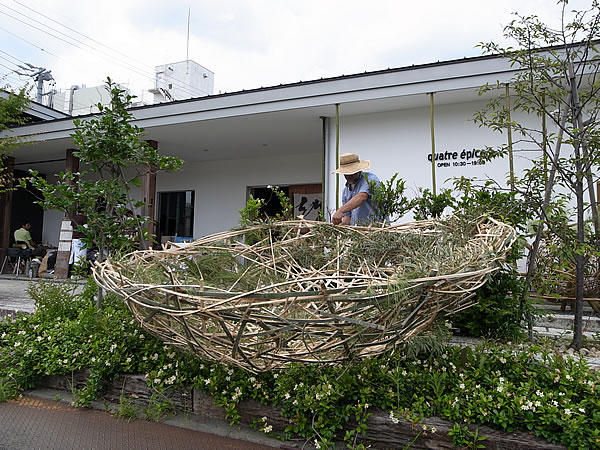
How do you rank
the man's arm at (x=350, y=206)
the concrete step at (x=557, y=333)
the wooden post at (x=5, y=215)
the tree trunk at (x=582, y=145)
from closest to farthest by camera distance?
the tree trunk at (x=582, y=145) < the concrete step at (x=557, y=333) < the man's arm at (x=350, y=206) < the wooden post at (x=5, y=215)

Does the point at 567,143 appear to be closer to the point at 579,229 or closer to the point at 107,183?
the point at 579,229

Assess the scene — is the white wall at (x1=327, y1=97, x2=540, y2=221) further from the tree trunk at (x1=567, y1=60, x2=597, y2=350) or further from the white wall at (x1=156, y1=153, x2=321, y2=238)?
the tree trunk at (x1=567, y1=60, x2=597, y2=350)

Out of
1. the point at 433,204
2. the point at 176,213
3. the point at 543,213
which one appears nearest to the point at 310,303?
the point at 543,213

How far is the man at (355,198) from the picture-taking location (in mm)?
4000

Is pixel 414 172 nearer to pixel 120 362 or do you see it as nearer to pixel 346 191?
pixel 346 191

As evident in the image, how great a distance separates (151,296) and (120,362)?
1.20 meters

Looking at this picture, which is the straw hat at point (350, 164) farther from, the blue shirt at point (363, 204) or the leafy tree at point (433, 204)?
the leafy tree at point (433, 204)

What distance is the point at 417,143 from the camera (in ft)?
23.4

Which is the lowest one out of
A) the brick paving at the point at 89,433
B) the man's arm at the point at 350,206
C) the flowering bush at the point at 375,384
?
the brick paving at the point at 89,433

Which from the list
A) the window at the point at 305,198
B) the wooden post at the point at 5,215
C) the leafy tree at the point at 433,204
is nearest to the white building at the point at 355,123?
the window at the point at 305,198

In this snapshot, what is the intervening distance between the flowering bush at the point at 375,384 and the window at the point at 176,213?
379 inches

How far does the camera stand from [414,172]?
7.11 m

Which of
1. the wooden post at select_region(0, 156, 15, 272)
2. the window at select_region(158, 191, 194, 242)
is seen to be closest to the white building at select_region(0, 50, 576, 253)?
the wooden post at select_region(0, 156, 15, 272)

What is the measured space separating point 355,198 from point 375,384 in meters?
2.02
